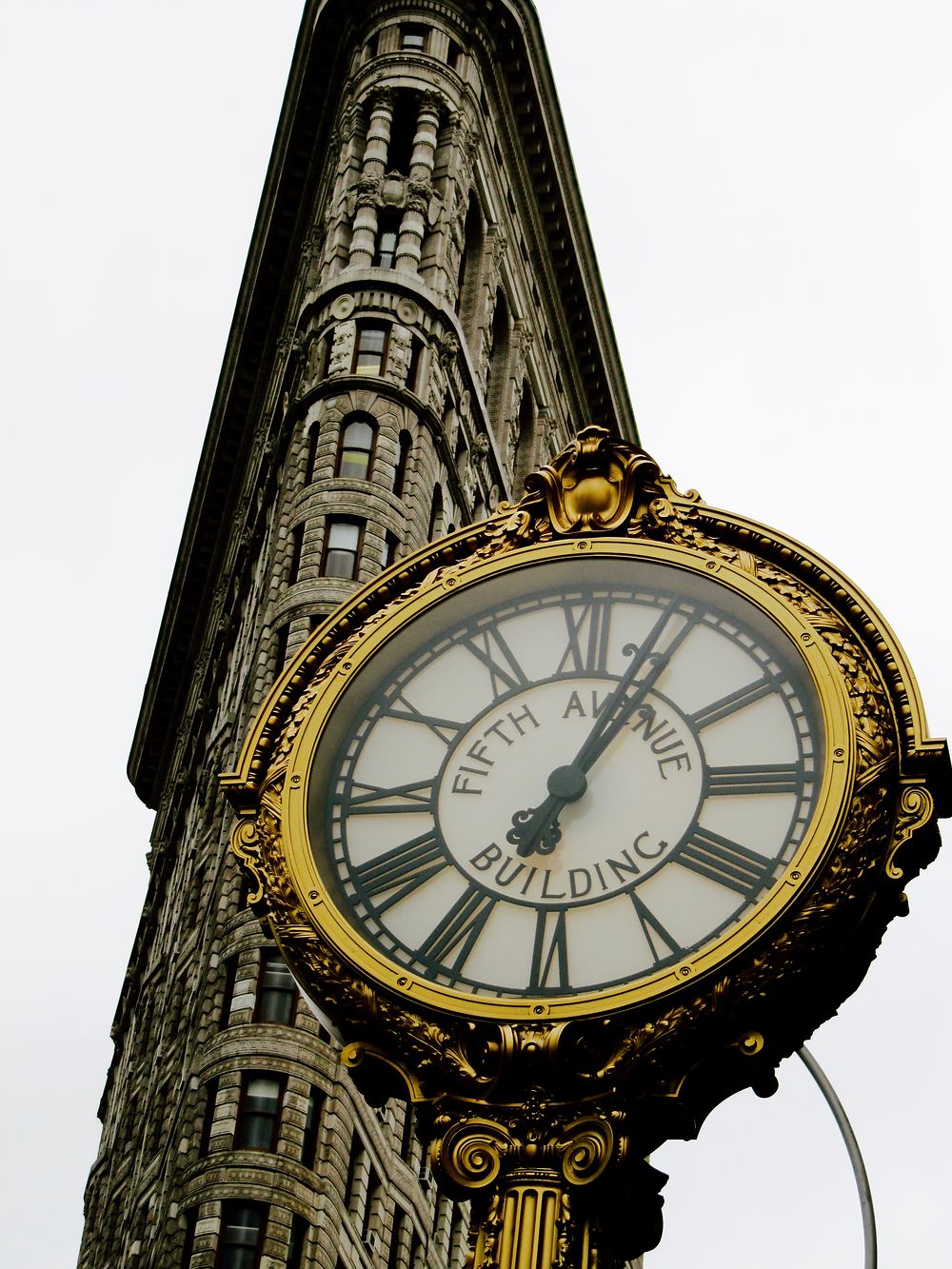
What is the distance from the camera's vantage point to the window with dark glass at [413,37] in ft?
174

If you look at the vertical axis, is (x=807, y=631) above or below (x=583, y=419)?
below

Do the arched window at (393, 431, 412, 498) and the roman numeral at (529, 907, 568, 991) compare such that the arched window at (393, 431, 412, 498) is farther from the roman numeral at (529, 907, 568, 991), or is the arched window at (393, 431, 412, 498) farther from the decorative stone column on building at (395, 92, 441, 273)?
the roman numeral at (529, 907, 568, 991)

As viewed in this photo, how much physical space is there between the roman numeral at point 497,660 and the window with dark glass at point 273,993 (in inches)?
Result: 1237

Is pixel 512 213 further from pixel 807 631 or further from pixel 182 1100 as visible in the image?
pixel 807 631

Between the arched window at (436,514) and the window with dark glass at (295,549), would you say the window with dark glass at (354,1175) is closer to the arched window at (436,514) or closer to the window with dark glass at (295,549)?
the window with dark glass at (295,549)

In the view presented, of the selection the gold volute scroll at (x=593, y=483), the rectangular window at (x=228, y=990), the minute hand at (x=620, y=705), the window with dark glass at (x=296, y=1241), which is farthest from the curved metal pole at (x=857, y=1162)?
the rectangular window at (x=228, y=990)

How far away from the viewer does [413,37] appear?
174ft

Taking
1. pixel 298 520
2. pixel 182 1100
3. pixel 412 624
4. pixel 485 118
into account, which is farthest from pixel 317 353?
pixel 412 624

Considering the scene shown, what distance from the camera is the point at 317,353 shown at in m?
46.8

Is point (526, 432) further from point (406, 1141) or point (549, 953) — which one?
point (549, 953)

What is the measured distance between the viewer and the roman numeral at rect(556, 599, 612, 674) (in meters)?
4.11

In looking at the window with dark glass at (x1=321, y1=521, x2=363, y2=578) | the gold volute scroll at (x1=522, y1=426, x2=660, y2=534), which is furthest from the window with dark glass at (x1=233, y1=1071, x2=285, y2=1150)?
the gold volute scroll at (x1=522, y1=426, x2=660, y2=534)

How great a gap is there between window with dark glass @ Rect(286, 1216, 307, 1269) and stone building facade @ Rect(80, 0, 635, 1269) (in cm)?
4

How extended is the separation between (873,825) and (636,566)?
0.89 m
